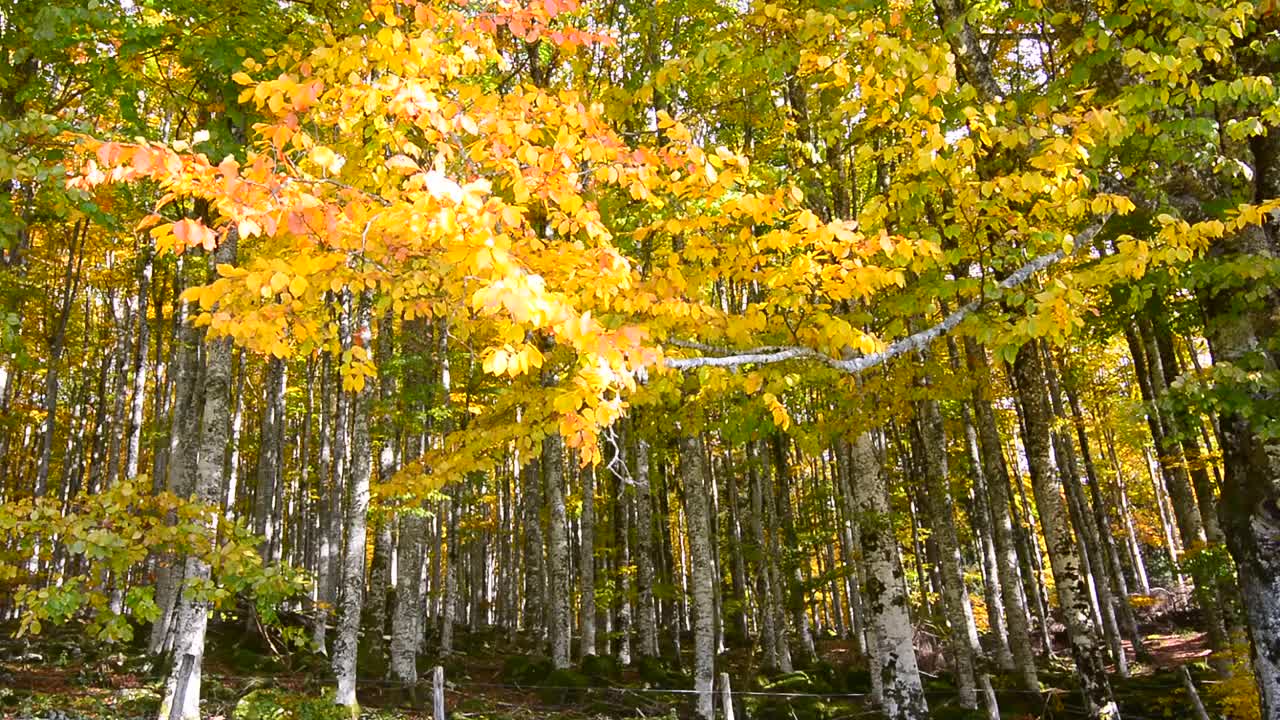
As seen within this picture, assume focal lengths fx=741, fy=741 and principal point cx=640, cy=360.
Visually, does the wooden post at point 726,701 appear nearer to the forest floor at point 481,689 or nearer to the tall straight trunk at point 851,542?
the forest floor at point 481,689

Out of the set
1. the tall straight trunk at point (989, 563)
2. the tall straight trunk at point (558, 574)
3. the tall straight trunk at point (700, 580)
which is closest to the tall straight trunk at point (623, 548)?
the tall straight trunk at point (558, 574)

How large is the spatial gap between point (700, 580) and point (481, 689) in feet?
19.8

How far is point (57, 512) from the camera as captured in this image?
16.9 ft

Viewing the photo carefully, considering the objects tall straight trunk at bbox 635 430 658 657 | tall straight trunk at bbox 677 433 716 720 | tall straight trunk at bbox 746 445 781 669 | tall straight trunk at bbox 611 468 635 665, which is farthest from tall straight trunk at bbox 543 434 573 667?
tall straight trunk at bbox 746 445 781 669

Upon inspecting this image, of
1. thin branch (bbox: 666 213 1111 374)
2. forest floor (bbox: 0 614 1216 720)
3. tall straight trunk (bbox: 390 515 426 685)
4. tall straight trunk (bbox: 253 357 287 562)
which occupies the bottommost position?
forest floor (bbox: 0 614 1216 720)

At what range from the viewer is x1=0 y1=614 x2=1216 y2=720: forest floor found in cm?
1006

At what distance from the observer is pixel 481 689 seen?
47.5 feet

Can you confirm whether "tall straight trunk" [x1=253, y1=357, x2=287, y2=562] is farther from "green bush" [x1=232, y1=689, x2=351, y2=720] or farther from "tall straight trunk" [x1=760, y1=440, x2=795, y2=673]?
"tall straight trunk" [x1=760, y1=440, x2=795, y2=673]

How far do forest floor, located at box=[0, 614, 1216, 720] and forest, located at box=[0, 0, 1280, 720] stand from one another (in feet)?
0.38

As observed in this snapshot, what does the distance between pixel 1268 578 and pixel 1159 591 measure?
25131 millimetres

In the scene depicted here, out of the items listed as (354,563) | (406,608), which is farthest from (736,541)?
(354,563)

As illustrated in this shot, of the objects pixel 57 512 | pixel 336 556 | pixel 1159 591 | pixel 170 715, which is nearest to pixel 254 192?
pixel 57 512

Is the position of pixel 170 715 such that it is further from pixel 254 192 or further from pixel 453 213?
pixel 453 213

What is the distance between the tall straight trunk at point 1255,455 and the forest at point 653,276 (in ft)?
0.11
